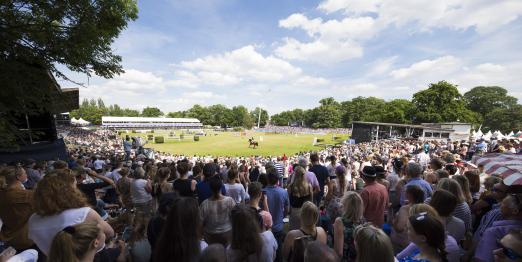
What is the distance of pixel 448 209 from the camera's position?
11.5ft

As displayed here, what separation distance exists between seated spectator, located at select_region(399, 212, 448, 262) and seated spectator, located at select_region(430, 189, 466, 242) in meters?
1.00

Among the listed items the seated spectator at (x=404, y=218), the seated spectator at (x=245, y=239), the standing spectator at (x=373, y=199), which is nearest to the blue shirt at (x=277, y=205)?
the standing spectator at (x=373, y=199)

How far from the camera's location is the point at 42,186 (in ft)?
9.61

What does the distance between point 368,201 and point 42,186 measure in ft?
14.5

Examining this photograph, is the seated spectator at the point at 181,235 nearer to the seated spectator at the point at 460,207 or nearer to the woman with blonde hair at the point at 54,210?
the woman with blonde hair at the point at 54,210

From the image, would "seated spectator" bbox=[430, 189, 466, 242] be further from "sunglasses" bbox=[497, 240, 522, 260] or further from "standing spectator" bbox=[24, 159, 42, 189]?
"standing spectator" bbox=[24, 159, 42, 189]

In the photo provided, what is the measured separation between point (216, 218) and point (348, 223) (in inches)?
70.3

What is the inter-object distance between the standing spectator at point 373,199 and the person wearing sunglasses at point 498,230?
5.05 feet

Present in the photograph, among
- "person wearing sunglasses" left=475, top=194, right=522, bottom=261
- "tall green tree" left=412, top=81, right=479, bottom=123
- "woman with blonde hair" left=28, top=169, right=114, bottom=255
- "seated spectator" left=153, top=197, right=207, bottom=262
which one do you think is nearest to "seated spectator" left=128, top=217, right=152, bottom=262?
"woman with blonde hair" left=28, top=169, right=114, bottom=255

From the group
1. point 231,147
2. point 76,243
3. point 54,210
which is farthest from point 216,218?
point 231,147

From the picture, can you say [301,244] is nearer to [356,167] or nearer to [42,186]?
[42,186]

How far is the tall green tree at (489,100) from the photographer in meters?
79.6

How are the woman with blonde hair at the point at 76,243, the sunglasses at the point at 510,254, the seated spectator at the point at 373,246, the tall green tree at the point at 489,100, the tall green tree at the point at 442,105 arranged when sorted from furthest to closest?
the tall green tree at the point at 489,100, the tall green tree at the point at 442,105, the sunglasses at the point at 510,254, the seated spectator at the point at 373,246, the woman with blonde hair at the point at 76,243

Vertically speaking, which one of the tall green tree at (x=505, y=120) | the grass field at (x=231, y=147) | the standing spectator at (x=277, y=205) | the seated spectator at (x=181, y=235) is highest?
the tall green tree at (x=505, y=120)
